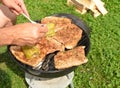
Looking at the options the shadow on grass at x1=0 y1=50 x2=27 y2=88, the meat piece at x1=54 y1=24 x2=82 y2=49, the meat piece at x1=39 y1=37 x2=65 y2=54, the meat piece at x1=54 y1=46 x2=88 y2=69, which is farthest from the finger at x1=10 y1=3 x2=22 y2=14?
the shadow on grass at x1=0 y1=50 x2=27 y2=88

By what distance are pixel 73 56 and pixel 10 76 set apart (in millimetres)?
1670

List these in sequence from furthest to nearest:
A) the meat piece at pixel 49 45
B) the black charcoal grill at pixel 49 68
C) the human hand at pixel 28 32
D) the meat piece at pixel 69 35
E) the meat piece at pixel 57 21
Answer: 1. the meat piece at pixel 57 21
2. the meat piece at pixel 69 35
3. the meat piece at pixel 49 45
4. the black charcoal grill at pixel 49 68
5. the human hand at pixel 28 32

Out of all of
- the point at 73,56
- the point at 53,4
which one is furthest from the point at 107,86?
the point at 53,4

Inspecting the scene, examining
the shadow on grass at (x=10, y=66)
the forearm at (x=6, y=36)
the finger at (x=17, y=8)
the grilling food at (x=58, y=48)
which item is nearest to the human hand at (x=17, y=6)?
the finger at (x=17, y=8)

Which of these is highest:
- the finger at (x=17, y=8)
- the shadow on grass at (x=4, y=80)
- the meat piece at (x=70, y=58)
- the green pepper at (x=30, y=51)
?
the finger at (x=17, y=8)

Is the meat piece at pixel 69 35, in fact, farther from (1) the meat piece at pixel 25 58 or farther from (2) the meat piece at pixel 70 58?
(1) the meat piece at pixel 25 58

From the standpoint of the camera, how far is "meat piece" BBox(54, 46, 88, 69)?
3.85 m

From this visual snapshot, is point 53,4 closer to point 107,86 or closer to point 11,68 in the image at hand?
point 11,68

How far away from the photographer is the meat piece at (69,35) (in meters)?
4.20

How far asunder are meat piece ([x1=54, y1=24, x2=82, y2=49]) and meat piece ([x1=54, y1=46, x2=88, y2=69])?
5.0 inches

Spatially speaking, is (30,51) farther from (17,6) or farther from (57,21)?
(57,21)

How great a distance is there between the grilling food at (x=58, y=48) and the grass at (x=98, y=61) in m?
1.00

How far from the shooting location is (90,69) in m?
5.13

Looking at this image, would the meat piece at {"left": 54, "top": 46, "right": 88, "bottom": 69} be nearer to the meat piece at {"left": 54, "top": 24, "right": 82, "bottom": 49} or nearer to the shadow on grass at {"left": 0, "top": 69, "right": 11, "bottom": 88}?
the meat piece at {"left": 54, "top": 24, "right": 82, "bottom": 49}
